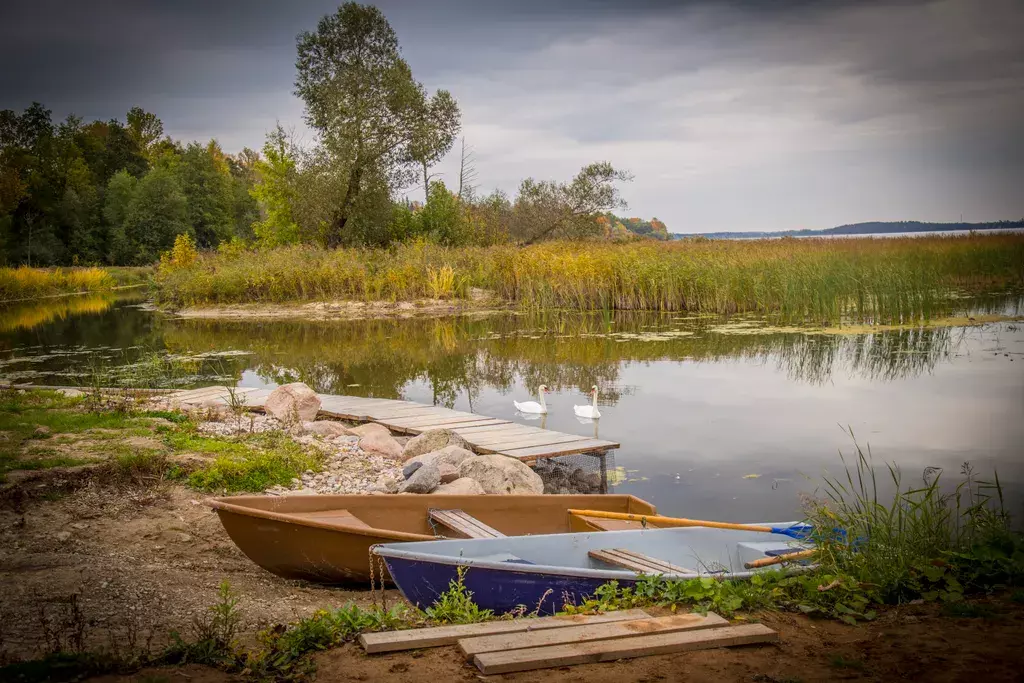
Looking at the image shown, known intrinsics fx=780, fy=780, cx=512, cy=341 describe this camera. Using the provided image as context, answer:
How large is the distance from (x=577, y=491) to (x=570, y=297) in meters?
15.0

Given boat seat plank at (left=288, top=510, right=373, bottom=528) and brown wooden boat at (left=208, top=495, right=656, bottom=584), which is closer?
brown wooden boat at (left=208, top=495, right=656, bottom=584)

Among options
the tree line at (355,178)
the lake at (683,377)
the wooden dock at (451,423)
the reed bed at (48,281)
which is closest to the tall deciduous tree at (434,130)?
the tree line at (355,178)

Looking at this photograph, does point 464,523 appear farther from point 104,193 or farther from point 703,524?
point 104,193

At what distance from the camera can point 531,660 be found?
3004mm

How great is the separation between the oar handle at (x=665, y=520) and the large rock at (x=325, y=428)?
13.5ft

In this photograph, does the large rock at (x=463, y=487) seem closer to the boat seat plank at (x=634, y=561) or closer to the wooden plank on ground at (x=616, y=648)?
the boat seat plank at (x=634, y=561)

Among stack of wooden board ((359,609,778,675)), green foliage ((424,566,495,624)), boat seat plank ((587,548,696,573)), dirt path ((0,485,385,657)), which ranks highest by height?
stack of wooden board ((359,609,778,675))

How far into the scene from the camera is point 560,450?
7.97 metres

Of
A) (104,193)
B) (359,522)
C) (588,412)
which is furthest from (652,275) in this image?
(104,193)

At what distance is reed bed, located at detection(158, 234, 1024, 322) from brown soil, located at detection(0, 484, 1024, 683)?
14735 mm

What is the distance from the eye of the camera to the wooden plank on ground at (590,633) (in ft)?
10.4

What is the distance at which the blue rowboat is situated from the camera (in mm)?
4035

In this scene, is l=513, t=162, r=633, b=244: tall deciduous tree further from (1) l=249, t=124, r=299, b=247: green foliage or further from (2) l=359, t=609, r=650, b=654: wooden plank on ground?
(2) l=359, t=609, r=650, b=654: wooden plank on ground

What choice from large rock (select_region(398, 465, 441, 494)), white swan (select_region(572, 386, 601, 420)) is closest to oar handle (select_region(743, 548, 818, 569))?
large rock (select_region(398, 465, 441, 494))
